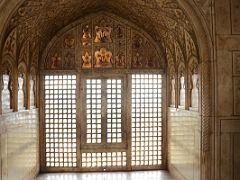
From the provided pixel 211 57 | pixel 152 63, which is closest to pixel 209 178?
pixel 211 57

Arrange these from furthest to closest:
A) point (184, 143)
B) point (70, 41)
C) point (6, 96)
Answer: point (70, 41), point (184, 143), point (6, 96)

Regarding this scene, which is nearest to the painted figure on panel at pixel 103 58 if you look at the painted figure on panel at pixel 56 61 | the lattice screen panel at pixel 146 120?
the lattice screen panel at pixel 146 120

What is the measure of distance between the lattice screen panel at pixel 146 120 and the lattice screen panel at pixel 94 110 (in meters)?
1.13

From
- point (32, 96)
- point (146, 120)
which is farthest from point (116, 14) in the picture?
point (32, 96)

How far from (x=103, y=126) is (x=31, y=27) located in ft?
13.3

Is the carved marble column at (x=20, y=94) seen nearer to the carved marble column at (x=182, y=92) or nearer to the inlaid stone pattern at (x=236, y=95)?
the carved marble column at (x=182, y=92)

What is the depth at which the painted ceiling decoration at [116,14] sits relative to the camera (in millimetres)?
7578

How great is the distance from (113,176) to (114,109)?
2160 mm

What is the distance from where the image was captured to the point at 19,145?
8414mm

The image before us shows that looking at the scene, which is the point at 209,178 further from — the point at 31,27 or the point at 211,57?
the point at 31,27

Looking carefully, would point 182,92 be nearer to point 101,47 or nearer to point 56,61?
point 101,47

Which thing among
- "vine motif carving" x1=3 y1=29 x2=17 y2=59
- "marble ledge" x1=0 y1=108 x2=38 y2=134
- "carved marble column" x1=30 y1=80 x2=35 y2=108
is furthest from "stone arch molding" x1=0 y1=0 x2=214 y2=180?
"marble ledge" x1=0 y1=108 x2=38 y2=134

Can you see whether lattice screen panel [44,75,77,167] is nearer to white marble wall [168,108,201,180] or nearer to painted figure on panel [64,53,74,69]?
painted figure on panel [64,53,74,69]

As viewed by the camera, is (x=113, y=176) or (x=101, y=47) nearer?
(x=113, y=176)
